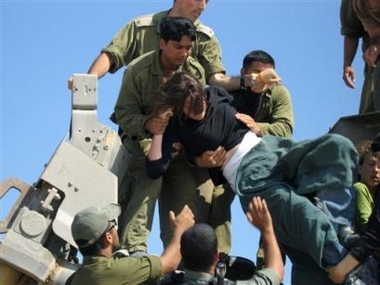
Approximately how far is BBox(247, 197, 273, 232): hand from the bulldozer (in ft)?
5.77

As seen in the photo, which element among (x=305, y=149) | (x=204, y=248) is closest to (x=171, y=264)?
(x=204, y=248)

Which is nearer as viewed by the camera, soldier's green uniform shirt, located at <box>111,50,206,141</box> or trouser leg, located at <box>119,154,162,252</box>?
trouser leg, located at <box>119,154,162,252</box>

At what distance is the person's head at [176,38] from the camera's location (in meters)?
8.46

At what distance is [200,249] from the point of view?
239 inches

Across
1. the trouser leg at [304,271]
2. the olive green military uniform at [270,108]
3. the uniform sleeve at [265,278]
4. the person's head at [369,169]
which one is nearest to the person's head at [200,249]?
the uniform sleeve at [265,278]

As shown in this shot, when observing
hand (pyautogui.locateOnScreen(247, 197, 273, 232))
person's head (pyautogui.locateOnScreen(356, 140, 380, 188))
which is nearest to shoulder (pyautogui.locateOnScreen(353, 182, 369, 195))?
person's head (pyautogui.locateOnScreen(356, 140, 380, 188))

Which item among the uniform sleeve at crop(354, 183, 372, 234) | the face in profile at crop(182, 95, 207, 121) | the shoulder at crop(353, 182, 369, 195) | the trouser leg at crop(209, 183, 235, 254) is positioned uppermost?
the face in profile at crop(182, 95, 207, 121)

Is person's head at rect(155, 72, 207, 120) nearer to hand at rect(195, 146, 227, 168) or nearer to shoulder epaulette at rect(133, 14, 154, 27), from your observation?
hand at rect(195, 146, 227, 168)

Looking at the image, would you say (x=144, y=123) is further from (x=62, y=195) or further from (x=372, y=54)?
(x=372, y=54)

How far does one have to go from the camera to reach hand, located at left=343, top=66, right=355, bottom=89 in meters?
9.73

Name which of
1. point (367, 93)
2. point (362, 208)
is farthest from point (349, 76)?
point (362, 208)

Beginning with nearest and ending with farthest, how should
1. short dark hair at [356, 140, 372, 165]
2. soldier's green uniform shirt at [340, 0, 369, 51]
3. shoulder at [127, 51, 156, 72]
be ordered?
short dark hair at [356, 140, 372, 165] → shoulder at [127, 51, 156, 72] → soldier's green uniform shirt at [340, 0, 369, 51]

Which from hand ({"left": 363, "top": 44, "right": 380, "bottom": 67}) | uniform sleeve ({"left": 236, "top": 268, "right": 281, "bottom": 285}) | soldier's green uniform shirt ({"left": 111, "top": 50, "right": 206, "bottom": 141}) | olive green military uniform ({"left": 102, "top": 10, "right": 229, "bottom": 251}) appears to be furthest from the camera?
hand ({"left": 363, "top": 44, "right": 380, "bottom": 67})

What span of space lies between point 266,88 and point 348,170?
62.5 inches
